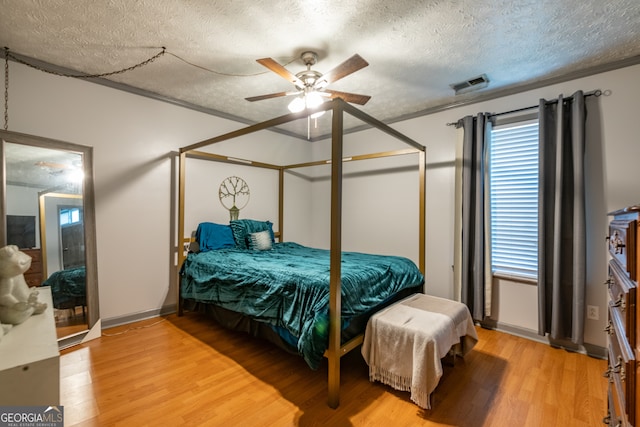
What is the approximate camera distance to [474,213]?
2928 mm

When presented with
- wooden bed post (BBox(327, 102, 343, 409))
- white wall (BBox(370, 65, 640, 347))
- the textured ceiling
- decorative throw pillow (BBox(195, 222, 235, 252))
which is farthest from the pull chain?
white wall (BBox(370, 65, 640, 347))

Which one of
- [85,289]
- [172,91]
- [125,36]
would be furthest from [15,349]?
[172,91]

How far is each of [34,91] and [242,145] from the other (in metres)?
2.02

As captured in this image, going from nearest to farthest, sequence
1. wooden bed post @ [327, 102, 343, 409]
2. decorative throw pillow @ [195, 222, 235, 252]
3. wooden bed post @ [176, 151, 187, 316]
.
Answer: wooden bed post @ [327, 102, 343, 409], wooden bed post @ [176, 151, 187, 316], decorative throw pillow @ [195, 222, 235, 252]

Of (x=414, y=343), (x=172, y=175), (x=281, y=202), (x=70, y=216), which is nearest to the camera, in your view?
(x=414, y=343)

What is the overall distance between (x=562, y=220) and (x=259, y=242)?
9.76 feet

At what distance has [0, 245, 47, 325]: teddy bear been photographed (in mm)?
1388

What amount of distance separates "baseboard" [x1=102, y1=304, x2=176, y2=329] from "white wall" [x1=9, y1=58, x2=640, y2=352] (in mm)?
42

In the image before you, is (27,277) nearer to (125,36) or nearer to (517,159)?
(125,36)

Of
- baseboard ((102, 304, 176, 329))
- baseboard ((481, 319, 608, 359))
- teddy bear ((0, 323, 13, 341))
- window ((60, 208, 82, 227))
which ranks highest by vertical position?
window ((60, 208, 82, 227))

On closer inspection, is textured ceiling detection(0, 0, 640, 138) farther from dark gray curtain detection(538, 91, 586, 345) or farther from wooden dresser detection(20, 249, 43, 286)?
wooden dresser detection(20, 249, 43, 286)

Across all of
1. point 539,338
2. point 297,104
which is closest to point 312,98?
point 297,104

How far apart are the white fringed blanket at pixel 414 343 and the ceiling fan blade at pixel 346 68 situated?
1.69 meters

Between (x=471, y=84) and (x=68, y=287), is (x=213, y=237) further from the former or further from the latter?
(x=471, y=84)
